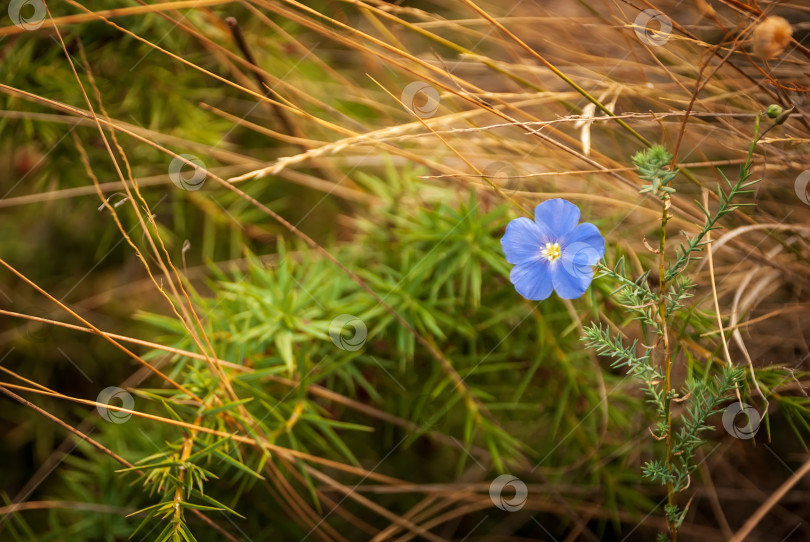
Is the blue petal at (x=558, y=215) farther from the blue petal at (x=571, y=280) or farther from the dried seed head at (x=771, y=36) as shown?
the dried seed head at (x=771, y=36)

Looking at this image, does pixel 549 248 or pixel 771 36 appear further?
pixel 549 248

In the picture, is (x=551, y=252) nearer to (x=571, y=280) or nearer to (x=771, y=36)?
(x=571, y=280)

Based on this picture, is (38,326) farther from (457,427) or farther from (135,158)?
(457,427)

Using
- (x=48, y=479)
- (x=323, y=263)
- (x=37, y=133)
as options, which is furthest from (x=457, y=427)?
(x=37, y=133)

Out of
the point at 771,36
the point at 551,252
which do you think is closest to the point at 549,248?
the point at 551,252

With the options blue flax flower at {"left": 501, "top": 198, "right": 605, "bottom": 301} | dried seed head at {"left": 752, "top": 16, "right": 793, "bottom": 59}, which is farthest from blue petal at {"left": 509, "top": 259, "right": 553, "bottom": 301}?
dried seed head at {"left": 752, "top": 16, "right": 793, "bottom": 59}

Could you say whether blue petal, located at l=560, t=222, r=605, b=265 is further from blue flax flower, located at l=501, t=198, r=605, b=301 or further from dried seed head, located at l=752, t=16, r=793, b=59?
dried seed head, located at l=752, t=16, r=793, b=59
